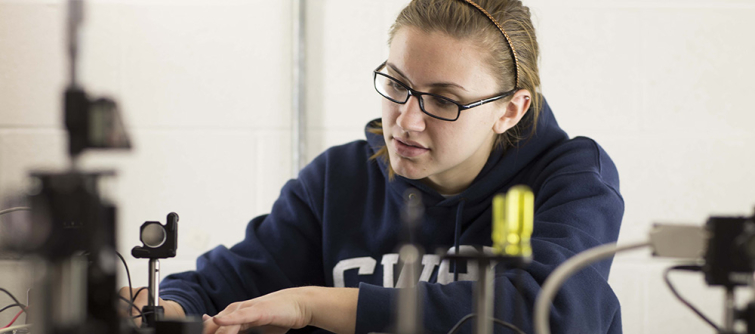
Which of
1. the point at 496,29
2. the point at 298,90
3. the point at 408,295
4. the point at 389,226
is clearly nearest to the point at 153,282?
the point at 408,295

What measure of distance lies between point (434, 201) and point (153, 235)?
2.24 feet

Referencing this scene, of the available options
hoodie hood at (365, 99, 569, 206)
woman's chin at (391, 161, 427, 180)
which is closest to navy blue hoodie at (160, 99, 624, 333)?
hoodie hood at (365, 99, 569, 206)

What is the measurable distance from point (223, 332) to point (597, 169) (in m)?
0.76

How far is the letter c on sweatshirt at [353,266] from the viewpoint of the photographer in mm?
1288

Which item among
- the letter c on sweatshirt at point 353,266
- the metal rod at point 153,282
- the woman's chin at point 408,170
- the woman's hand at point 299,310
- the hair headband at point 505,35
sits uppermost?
the hair headband at point 505,35

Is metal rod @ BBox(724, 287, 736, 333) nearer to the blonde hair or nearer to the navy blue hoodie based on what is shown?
the navy blue hoodie

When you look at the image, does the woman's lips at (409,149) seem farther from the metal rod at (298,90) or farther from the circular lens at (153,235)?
the metal rod at (298,90)

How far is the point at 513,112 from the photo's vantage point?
48.5 inches

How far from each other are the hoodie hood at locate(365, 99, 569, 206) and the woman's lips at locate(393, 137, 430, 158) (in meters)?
0.16

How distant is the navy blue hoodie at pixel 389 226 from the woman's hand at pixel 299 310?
0.22m

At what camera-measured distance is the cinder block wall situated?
189 centimetres

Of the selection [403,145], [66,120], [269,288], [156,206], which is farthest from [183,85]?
[66,120]

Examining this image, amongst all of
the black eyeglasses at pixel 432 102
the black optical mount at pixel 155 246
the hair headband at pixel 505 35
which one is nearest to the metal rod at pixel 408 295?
the black optical mount at pixel 155 246

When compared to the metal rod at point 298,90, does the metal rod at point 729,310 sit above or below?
below
